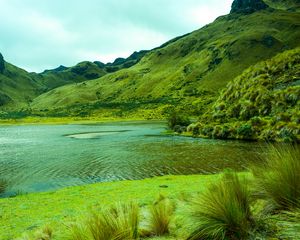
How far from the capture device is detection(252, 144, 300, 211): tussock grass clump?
641 centimetres

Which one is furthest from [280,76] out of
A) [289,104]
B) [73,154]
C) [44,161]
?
[44,161]

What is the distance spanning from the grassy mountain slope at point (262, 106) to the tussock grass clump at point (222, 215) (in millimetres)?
50902

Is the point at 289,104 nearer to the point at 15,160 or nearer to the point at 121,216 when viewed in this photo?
the point at 15,160

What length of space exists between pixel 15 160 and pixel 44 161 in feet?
16.9

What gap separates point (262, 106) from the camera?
7419cm

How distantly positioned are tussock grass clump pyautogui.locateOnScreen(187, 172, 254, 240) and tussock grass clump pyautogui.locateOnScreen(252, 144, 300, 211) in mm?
692

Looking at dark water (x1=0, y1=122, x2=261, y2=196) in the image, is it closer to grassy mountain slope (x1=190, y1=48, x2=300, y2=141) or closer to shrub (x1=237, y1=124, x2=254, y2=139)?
shrub (x1=237, y1=124, x2=254, y2=139)

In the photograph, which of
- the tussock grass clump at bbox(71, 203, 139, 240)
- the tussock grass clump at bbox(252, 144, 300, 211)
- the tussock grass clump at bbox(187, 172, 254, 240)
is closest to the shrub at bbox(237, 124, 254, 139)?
the tussock grass clump at bbox(252, 144, 300, 211)

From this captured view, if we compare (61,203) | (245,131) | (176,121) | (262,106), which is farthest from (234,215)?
(176,121)

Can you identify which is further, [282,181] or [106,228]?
[282,181]

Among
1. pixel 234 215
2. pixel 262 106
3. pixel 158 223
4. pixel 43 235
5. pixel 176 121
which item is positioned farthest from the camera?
pixel 176 121

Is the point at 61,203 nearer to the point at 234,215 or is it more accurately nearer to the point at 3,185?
the point at 3,185

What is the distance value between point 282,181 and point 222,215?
164 centimetres

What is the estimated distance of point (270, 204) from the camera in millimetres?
6875
